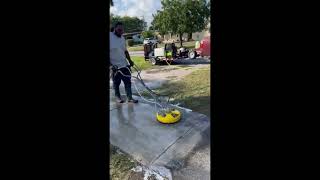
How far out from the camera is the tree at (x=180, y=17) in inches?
901

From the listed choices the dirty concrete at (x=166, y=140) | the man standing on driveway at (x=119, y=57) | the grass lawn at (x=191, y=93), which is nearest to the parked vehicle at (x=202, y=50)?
the grass lawn at (x=191, y=93)

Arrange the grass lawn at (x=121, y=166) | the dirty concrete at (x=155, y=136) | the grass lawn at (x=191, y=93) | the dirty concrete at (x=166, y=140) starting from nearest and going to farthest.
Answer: the grass lawn at (x=121, y=166)
the dirty concrete at (x=166, y=140)
the dirty concrete at (x=155, y=136)
the grass lawn at (x=191, y=93)

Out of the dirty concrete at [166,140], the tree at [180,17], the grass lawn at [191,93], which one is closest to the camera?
the dirty concrete at [166,140]

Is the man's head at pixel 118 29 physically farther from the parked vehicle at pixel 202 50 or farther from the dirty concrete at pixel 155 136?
the parked vehicle at pixel 202 50

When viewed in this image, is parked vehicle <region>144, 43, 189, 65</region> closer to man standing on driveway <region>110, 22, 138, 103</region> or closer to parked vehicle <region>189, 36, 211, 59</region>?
parked vehicle <region>189, 36, 211, 59</region>

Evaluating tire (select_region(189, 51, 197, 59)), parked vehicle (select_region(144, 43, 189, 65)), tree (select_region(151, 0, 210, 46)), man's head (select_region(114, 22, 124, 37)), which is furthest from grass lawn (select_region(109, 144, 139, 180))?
tree (select_region(151, 0, 210, 46))

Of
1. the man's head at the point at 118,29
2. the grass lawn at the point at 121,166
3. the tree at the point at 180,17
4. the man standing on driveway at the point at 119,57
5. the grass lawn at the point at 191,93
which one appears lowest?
the grass lawn at the point at 121,166

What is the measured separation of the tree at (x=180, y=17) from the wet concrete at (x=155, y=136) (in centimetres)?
1898
